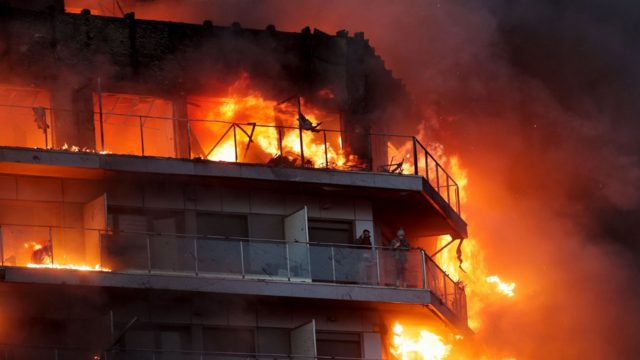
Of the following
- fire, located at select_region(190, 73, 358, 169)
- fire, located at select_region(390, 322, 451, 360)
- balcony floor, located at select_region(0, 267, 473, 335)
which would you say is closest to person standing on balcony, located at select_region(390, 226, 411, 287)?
balcony floor, located at select_region(0, 267, 473, 335)

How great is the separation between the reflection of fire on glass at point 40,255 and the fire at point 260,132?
6.31 meters

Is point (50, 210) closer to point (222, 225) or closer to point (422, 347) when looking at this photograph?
point (222, 225)

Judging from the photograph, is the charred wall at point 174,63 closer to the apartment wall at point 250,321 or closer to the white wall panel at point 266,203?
the white wall panel at point 266,203

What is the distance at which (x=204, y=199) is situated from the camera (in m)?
35.2

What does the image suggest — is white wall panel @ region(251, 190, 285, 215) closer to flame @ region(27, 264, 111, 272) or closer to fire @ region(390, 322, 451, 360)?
fire @ region(390, 322, 451, 360)

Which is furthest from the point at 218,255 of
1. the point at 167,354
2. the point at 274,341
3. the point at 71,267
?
the point at 71,267

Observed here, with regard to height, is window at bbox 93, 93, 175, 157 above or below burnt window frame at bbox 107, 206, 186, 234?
above

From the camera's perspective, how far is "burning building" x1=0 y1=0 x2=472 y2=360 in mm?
32312

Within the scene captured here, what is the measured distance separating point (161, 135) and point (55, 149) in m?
3.81

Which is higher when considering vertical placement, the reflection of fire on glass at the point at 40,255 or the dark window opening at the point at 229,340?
the reflection of fire on glass at the point at 40,255

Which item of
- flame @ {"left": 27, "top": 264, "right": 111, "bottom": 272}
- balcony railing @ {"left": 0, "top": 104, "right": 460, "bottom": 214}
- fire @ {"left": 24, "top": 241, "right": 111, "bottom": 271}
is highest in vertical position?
balcony railing @ {"left": 0, "top": 104, "right": 460, "bottom": 214}

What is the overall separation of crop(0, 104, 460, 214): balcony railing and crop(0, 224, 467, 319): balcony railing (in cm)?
253

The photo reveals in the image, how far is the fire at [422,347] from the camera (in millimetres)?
37312

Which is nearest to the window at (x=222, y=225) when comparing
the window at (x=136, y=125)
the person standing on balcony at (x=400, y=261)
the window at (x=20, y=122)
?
the window at (x=136, y=125)
